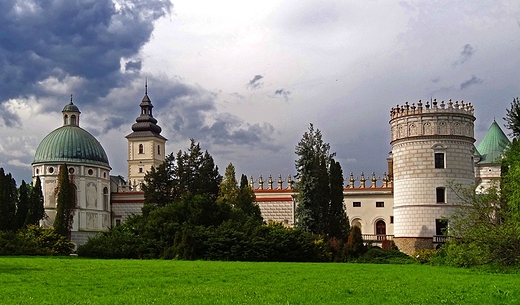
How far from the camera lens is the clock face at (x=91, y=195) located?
67.2 metres

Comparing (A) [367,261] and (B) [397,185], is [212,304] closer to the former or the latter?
(A) [367,261]

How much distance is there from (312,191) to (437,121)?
394 inches

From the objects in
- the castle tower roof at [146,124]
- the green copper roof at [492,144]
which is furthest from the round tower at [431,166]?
the castle tower roof at [146,124]

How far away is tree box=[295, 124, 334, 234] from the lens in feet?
147

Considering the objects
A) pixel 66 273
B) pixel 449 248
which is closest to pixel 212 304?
pixel 66 273

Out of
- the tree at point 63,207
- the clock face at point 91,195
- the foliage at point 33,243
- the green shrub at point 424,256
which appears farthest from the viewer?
the clock face at point 91,195

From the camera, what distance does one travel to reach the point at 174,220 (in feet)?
129

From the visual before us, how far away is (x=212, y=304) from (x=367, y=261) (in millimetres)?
26491

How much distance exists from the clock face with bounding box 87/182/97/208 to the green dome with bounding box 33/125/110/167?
A: 8.17 ft

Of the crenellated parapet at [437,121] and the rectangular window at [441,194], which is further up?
the crenellated parapet at [437,121]

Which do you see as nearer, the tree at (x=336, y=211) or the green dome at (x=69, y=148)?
the tree at (x=336, y=211)

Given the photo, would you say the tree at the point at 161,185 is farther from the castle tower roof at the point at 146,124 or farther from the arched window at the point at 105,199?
the castle tower roof at the point at 146,124

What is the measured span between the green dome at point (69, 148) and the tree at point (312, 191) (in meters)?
30.3

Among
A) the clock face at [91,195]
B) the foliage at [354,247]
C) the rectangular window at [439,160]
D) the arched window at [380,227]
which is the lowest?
the foliage at [354,247]
